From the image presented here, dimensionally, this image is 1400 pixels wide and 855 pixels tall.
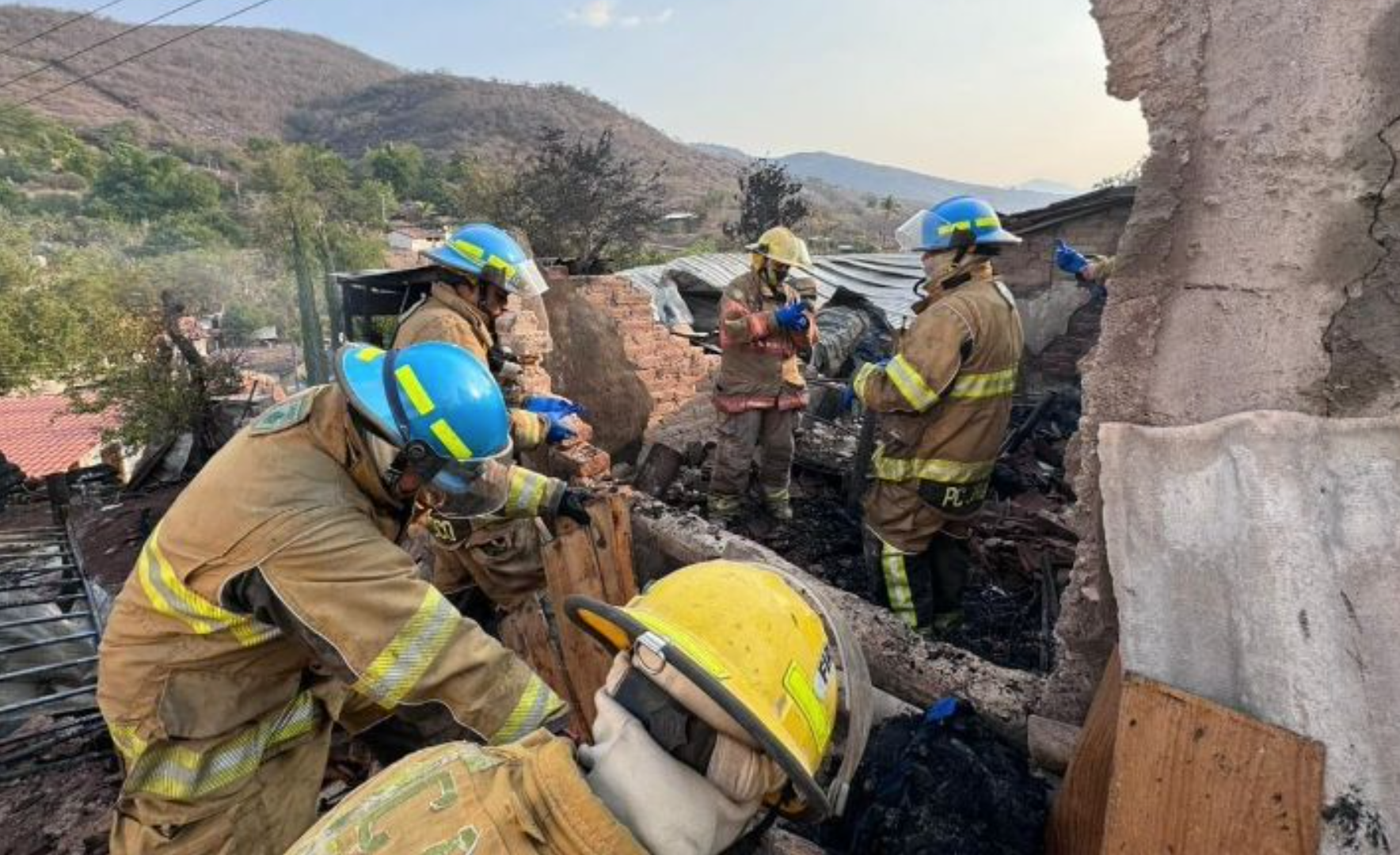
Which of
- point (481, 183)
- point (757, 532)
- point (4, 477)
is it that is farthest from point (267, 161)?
point (757, 532)

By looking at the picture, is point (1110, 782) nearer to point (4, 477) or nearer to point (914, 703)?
point (914, 703)

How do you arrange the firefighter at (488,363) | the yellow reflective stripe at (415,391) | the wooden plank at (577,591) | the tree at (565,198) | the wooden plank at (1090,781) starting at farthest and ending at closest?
the tree at (565,198), the firefighter at (488,363), the wooden plank at (577,591), the yellow reflective stripe at (415,391), the wooden plank at (1090,781)

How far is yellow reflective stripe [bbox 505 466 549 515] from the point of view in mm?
2922

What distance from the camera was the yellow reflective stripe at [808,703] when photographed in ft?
4.12

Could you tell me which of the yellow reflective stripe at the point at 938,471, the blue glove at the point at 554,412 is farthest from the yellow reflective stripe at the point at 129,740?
the yellow reflective stripe at the point at 938,471

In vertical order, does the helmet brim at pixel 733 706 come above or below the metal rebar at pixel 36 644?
above

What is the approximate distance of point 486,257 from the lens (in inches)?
152

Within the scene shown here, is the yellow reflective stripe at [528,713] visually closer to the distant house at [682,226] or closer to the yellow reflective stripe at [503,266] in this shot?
the yellow reflective stripe at [503,266]

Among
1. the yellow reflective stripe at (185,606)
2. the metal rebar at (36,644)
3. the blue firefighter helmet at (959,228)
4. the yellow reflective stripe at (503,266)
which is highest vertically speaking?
the blue firefighter helmet at (959,228)

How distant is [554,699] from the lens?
2033 mm

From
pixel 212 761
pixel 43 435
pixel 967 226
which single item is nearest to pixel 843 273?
pixel 967 226

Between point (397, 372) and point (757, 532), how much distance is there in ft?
11.5

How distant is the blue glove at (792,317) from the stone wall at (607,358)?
1.74 metres

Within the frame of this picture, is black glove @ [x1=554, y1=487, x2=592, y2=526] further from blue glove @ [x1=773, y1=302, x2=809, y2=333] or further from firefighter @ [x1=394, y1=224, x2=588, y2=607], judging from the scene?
blue glove @ [x1=773, y1=302, x2=809, y2=333]
